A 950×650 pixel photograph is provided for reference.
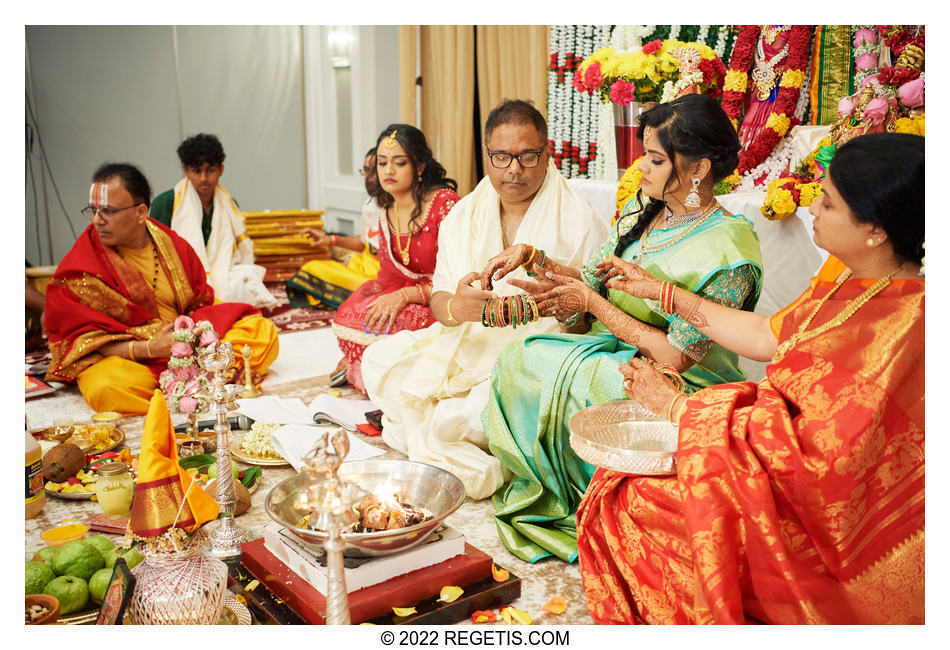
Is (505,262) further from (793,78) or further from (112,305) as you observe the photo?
(112,305)

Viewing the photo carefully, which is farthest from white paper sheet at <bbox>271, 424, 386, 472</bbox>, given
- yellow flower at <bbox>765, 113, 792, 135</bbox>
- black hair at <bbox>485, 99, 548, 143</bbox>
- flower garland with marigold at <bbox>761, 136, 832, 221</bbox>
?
yellow flower at <bbox>765, 113, 792, 135</bbox>

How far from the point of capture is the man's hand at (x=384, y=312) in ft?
13.4

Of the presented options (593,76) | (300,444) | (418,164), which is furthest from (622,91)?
(300,444)

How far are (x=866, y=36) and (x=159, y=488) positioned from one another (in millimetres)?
3175

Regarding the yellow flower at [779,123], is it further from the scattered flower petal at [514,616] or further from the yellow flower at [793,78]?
the scattered flower petal at [514,616]

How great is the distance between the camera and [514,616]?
7.29 feet

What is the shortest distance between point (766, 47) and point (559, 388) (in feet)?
7.87

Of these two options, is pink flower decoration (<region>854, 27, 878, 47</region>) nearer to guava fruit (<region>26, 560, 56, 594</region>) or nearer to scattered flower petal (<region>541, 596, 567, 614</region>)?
scattered flower petal (<region>541, 596, 567, 614</region>)

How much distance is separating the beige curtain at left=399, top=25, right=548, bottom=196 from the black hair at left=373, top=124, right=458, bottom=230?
237cm

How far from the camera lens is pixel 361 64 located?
27.0 ft

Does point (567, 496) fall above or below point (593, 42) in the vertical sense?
below

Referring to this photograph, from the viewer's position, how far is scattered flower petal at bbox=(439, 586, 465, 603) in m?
2.18

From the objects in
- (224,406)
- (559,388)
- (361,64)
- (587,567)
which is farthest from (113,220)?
(361,64)
